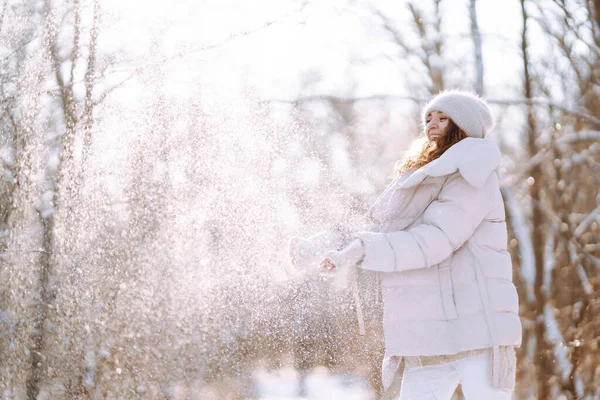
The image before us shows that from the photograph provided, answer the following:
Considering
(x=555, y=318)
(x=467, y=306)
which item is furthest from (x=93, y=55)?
(x=555, y=318)

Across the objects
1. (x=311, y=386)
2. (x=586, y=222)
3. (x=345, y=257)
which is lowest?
(x=311, y=386)

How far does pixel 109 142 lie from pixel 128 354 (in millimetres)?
1432

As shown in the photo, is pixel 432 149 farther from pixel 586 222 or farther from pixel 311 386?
pixel 311 386

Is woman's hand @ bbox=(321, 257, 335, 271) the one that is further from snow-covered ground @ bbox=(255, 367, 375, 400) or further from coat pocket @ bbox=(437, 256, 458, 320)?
snow-covered ground @ bbox=(255, 367, 375, 400)

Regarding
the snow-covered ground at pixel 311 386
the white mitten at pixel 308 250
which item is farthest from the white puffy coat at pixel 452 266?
the snow-covered ground at pixel 311 386

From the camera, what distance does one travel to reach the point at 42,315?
362 centimetres

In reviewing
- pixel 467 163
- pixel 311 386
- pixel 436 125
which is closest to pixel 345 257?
pixel 467 163

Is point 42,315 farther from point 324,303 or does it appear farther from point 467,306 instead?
point 467,306

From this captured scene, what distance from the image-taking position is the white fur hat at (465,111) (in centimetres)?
173

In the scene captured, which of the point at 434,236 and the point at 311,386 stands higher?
the point at 434,236

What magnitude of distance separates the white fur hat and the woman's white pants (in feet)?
2.18

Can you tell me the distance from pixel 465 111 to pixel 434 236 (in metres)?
0.42

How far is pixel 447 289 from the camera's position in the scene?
166 cm

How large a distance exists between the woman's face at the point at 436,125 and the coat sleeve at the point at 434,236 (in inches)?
8.1
